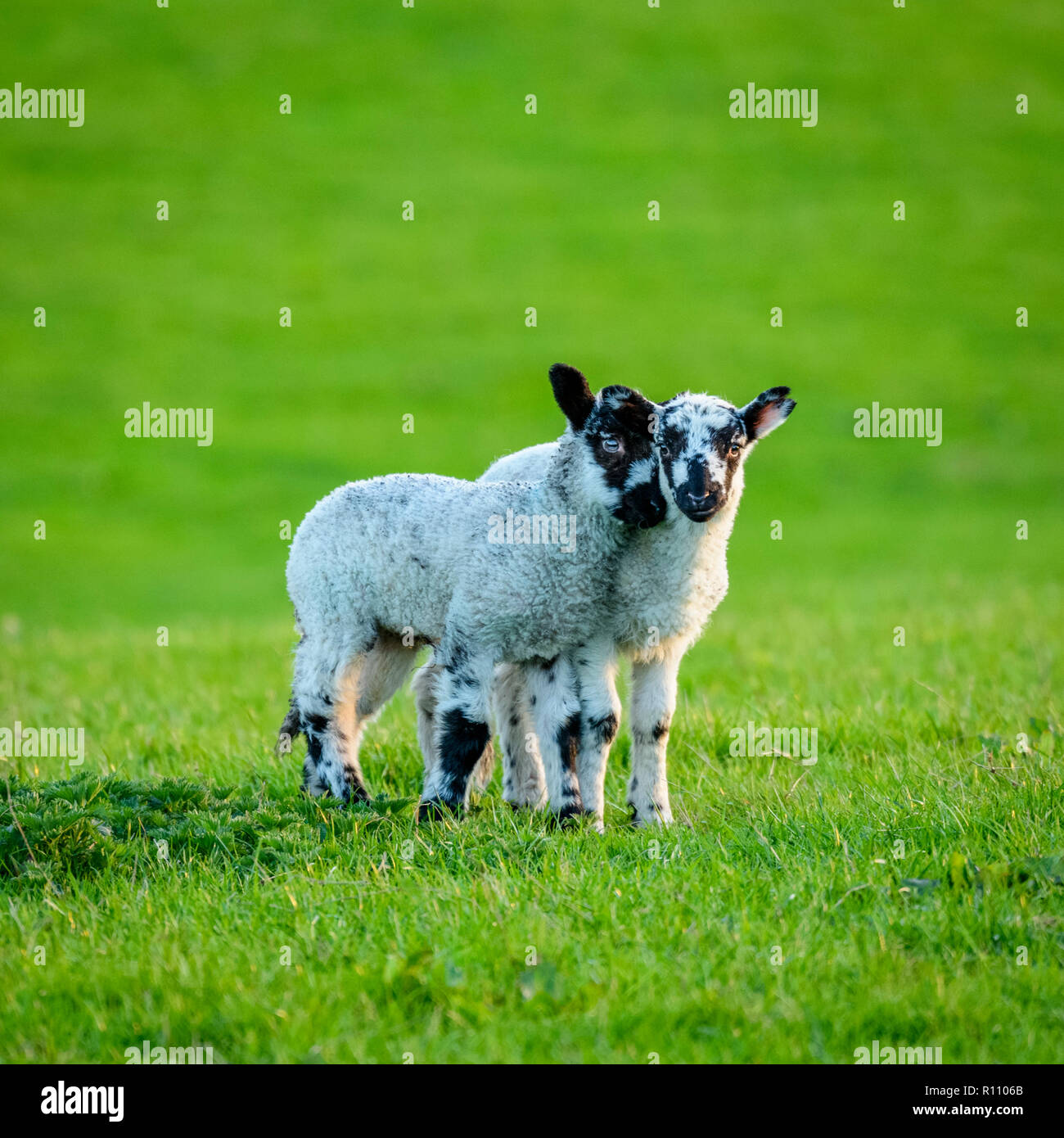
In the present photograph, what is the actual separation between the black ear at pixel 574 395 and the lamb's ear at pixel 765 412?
0.83 metres

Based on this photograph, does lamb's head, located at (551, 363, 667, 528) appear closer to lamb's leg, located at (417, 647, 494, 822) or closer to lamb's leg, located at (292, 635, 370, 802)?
lamb's leg, located at (417, 647, 494, 822)

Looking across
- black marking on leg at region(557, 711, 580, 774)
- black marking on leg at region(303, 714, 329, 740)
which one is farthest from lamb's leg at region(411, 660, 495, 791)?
black marking on leg at region(557, 711, 580, 774)

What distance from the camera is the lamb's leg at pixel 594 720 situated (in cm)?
712

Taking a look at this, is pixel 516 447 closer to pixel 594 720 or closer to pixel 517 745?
pixel 517 745

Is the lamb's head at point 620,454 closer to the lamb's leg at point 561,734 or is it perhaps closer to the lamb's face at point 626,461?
the lamb's face at point 626,461

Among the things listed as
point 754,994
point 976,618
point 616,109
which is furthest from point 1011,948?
point 616,109

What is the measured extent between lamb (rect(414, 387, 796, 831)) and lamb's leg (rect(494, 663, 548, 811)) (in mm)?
174

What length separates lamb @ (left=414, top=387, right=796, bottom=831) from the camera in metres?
6.75

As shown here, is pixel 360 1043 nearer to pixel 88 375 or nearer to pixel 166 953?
pixel 166 953

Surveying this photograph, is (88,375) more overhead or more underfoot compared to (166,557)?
more overhead

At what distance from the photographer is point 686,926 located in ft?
18.1

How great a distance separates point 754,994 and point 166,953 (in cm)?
237

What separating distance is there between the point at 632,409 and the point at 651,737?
5.92ft
